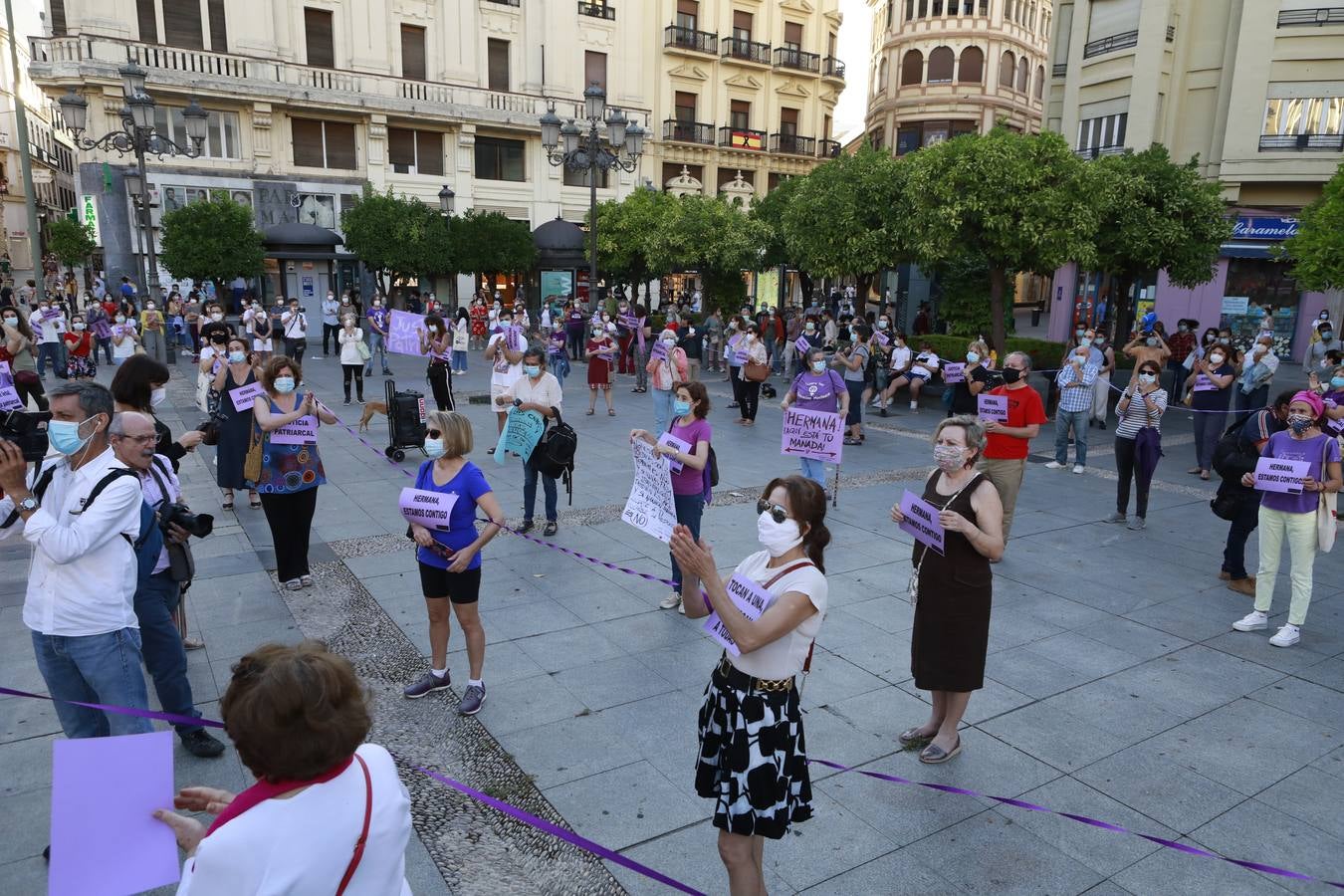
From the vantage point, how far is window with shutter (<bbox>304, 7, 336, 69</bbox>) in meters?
34.4

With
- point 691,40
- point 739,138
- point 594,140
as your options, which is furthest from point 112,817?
point 691,40

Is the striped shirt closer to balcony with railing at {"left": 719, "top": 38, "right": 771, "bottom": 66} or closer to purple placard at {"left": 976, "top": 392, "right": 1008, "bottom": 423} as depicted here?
purple placard at {"left": 976, "top": 392, "right": 1008, "bottom": 423}

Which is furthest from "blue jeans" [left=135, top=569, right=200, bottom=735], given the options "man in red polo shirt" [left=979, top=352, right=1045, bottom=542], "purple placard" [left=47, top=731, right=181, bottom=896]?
"man in red polo shirt" [left=979, top=352, right=1045, bottom=542]

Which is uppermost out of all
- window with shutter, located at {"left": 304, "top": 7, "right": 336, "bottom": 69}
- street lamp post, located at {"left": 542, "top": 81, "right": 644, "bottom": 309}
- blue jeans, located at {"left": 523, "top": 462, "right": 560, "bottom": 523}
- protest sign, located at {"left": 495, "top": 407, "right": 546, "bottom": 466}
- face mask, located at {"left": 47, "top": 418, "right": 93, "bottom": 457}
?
window with shutter, located at {"left": 304, "top": 7, "right": 336, "bottom": 69}

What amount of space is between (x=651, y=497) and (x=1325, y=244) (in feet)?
51.4

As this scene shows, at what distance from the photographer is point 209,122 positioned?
107ft

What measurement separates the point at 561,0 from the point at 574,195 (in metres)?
8.36

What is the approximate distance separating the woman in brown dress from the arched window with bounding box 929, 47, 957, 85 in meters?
48.2

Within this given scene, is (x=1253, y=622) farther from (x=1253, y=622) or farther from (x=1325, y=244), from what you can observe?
(x=1325, y=244)

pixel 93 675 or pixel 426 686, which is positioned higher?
pixel 93 675

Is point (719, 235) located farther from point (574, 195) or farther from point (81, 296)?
point (81, 296)

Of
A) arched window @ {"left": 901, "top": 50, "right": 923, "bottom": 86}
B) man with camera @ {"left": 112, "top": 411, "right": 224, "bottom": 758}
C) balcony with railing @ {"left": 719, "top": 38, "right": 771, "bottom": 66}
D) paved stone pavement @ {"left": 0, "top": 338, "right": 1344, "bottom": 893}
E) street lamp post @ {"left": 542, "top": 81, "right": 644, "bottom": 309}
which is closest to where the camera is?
paved stone pavement @ {"left": 0, "top": 338, "right": 1344, "bottom": 893}

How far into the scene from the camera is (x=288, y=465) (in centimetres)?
681

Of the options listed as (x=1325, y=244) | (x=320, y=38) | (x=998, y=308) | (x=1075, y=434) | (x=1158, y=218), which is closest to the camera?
(x=1075, y=434)
